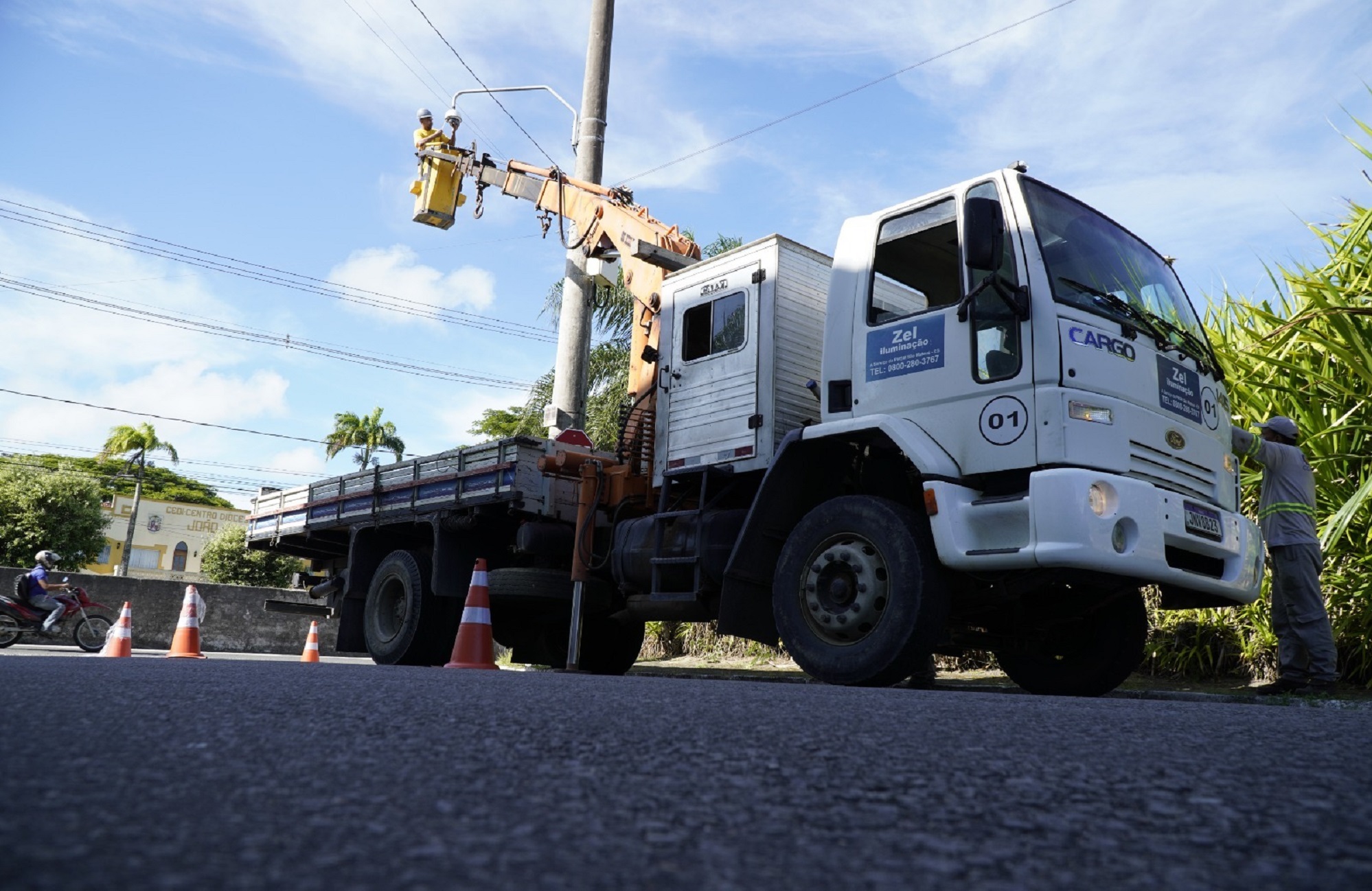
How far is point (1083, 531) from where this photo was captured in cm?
495

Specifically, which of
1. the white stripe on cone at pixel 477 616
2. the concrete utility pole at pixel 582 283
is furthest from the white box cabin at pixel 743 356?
the concrete utility pole at pixel 582 283

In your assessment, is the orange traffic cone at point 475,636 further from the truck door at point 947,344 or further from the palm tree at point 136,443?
the palm tree at point 136,443

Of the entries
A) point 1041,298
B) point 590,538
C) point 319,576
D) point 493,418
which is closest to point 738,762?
point 1041,298

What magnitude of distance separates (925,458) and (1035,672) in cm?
197

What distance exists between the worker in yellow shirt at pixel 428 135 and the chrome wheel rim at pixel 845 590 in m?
8.28

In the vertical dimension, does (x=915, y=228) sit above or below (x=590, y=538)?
above

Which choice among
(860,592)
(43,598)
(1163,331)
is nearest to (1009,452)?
(860,592)

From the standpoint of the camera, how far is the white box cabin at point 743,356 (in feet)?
23.0

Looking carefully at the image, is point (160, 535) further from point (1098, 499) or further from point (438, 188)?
point (1098, 499)

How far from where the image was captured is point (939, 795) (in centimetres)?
186

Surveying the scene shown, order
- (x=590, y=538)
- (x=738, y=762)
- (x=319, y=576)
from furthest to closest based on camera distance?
(x=319, y=576)
(x=590, y=538)
(x=738, y=762)

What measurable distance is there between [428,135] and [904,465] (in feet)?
27.2

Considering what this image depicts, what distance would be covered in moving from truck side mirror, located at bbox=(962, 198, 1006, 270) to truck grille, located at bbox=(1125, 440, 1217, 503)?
1.15 meters

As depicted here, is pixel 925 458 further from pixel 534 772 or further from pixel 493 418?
pixel 493 418
